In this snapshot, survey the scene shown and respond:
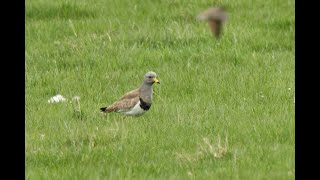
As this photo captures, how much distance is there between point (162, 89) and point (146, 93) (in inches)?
48.0

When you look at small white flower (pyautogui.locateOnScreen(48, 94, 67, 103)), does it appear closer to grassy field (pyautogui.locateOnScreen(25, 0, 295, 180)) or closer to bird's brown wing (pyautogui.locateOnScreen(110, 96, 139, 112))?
grassy field (pyautogui.locateOnScreen(25, 0, 295, 180))

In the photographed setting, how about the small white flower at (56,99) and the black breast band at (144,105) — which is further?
the small white flower at (56,99)

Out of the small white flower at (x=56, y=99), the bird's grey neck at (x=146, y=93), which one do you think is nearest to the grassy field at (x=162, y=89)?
the small white flower at (x=56, y=99)

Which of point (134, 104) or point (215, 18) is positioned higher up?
point (215, 18)

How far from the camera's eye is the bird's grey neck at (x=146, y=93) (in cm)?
1131

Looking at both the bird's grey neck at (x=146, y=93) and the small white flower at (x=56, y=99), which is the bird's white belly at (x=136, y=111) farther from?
the small white flower at (x=56, y=99)

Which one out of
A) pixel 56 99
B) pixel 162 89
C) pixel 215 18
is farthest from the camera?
pixel 162 89

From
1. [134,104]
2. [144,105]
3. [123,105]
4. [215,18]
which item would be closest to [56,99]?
[123,105]

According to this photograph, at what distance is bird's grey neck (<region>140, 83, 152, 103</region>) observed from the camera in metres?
11.3

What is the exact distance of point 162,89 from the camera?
497 inches

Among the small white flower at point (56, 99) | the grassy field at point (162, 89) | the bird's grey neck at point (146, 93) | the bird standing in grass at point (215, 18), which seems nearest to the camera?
the bird standing in grass at point (215, 18)

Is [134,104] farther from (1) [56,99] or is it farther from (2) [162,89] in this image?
(1) [56,99]

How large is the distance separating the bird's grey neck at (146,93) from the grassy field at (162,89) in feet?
0.86

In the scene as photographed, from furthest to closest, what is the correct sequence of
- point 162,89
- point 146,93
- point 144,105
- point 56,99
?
point 162,89 < point 56,99 < point 146,93 < point 144,105
